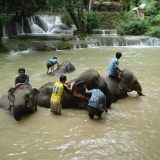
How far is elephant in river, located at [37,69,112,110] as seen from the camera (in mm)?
6773

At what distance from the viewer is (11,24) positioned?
2733 cm

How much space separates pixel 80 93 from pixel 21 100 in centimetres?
168

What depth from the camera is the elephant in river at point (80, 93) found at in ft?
22.2

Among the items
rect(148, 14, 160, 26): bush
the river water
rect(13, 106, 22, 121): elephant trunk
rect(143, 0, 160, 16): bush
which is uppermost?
rect(143, 0, 160, 16): bush

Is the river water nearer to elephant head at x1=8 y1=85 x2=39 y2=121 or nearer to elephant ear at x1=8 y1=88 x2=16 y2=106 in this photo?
elephant head at x1=8 y1=85 x2=39 y2=121

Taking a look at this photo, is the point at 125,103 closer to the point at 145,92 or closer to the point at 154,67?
the point at 145,92

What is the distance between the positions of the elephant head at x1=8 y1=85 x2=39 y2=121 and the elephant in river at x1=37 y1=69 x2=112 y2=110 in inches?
25.2

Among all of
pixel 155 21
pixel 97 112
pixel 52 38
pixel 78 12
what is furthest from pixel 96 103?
pixel 155 21

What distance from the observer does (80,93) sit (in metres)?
6.78

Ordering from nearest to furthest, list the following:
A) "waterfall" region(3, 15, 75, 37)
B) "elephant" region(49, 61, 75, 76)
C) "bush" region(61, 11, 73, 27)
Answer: "elephant" region(49, 61, 75, 76) < "waterfall" region(3, 15, 75, 37) < "bush" region(61, 11, 73, 27)

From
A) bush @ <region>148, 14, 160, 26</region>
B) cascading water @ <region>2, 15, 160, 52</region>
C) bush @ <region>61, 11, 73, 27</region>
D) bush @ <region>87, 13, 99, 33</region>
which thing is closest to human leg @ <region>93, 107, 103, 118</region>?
cascading water @ <region>2, 15, 160, 52</region>

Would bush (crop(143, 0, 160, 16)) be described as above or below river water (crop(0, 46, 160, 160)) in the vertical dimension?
above

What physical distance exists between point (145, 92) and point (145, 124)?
2.82m

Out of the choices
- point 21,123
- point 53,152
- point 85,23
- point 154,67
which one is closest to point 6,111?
point 21,123
